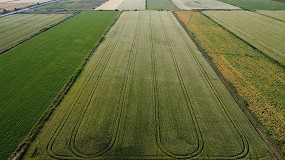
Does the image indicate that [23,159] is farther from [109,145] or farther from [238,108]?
[238,108]

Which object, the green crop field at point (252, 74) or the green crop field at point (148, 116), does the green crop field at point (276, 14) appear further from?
the green crop field at point (148, 116)

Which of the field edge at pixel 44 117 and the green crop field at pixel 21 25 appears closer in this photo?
the field edge at pixel 44 117

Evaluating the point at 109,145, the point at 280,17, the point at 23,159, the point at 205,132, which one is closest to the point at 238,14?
the point at 280,17

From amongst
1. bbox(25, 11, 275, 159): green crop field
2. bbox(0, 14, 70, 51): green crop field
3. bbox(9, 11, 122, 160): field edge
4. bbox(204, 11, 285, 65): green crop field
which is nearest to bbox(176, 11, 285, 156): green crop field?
bbox(25, 11, 275, 159): green crop field

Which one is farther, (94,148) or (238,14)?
(238,14)

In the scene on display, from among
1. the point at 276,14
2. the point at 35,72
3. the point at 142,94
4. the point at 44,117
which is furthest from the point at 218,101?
the point at 276,14

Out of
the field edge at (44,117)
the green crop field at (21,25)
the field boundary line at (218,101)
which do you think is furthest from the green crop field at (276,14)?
the green crop field at (21,25)
